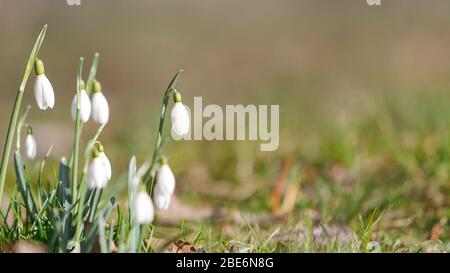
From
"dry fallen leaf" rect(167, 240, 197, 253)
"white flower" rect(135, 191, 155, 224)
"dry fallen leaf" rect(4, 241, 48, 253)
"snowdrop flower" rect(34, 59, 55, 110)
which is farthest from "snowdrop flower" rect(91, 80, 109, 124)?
"dry fallen leaf" rect(167, 240, 197, 253)

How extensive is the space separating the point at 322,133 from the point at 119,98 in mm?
2535

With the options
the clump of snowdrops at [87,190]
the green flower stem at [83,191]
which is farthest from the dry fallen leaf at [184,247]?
the green flower stem at [83,191]

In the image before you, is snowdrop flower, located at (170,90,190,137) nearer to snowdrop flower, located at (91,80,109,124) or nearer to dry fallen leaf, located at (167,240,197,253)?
snowdrop flower, located at (91,80,109,124)

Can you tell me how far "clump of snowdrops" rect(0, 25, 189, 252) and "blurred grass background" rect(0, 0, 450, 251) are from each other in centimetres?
11

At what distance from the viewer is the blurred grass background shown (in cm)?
379

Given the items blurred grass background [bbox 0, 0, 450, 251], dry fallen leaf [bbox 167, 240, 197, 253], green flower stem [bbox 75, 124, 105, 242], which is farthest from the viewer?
blurred grass background [bbox 0, 0, 450, 251]

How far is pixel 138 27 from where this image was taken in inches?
352

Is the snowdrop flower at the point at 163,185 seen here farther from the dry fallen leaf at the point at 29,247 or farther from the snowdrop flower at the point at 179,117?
the dry fallen leaf at the point at 29,247

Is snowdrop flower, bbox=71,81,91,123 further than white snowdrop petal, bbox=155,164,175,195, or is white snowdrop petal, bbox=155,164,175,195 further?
snowdrop flower, bbox=71,81,91,123

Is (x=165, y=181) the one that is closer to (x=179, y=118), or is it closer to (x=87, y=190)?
(x=179, y=118)

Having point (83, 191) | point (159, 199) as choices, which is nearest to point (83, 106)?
point (83, 191)

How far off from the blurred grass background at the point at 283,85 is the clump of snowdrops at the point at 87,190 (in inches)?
4.5
